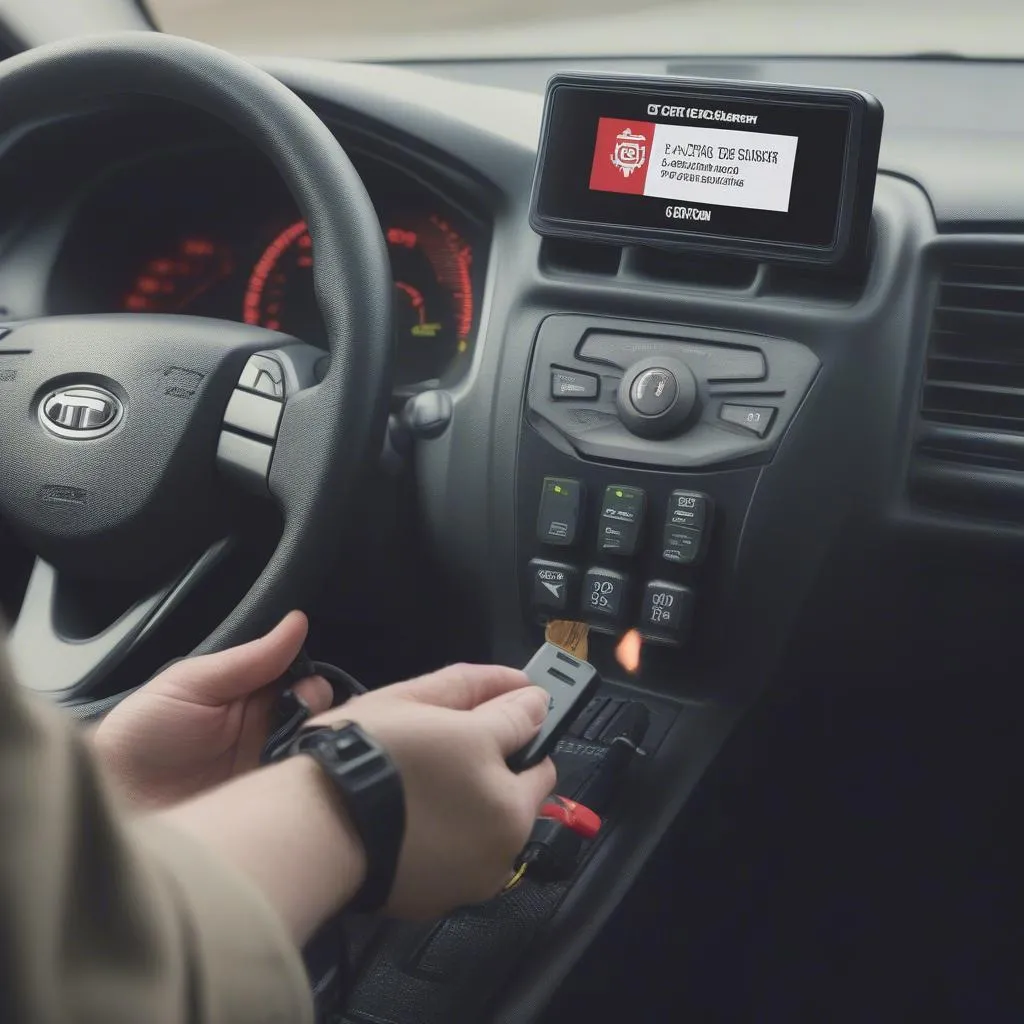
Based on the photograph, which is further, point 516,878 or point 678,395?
point 678,395

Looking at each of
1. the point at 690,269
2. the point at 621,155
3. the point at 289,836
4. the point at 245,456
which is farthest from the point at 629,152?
the point at 289,836

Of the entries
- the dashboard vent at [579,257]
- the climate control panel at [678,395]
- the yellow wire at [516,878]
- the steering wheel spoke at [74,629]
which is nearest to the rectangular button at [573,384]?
the climate control panel at [678,395]

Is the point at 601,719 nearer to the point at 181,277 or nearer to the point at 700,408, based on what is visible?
the point at 700,408

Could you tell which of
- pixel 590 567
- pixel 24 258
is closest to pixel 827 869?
pixel 590 567

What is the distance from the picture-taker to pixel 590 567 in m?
1.23

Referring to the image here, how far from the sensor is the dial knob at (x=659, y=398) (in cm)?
119

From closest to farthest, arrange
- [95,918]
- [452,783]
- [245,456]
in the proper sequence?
[95,918] < [452,783] < [245,456]

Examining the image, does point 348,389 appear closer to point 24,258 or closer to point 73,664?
point 73,664

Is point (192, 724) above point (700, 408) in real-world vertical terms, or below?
below

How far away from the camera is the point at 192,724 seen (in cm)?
89

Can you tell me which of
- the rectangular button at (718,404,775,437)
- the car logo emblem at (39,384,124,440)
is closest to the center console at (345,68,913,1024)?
the rectangular button at (718,404,775,437)

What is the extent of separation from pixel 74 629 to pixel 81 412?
0.65 ft

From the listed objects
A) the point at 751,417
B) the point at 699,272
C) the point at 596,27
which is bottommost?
the point at 751,417

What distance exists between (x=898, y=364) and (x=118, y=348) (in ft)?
2.28
